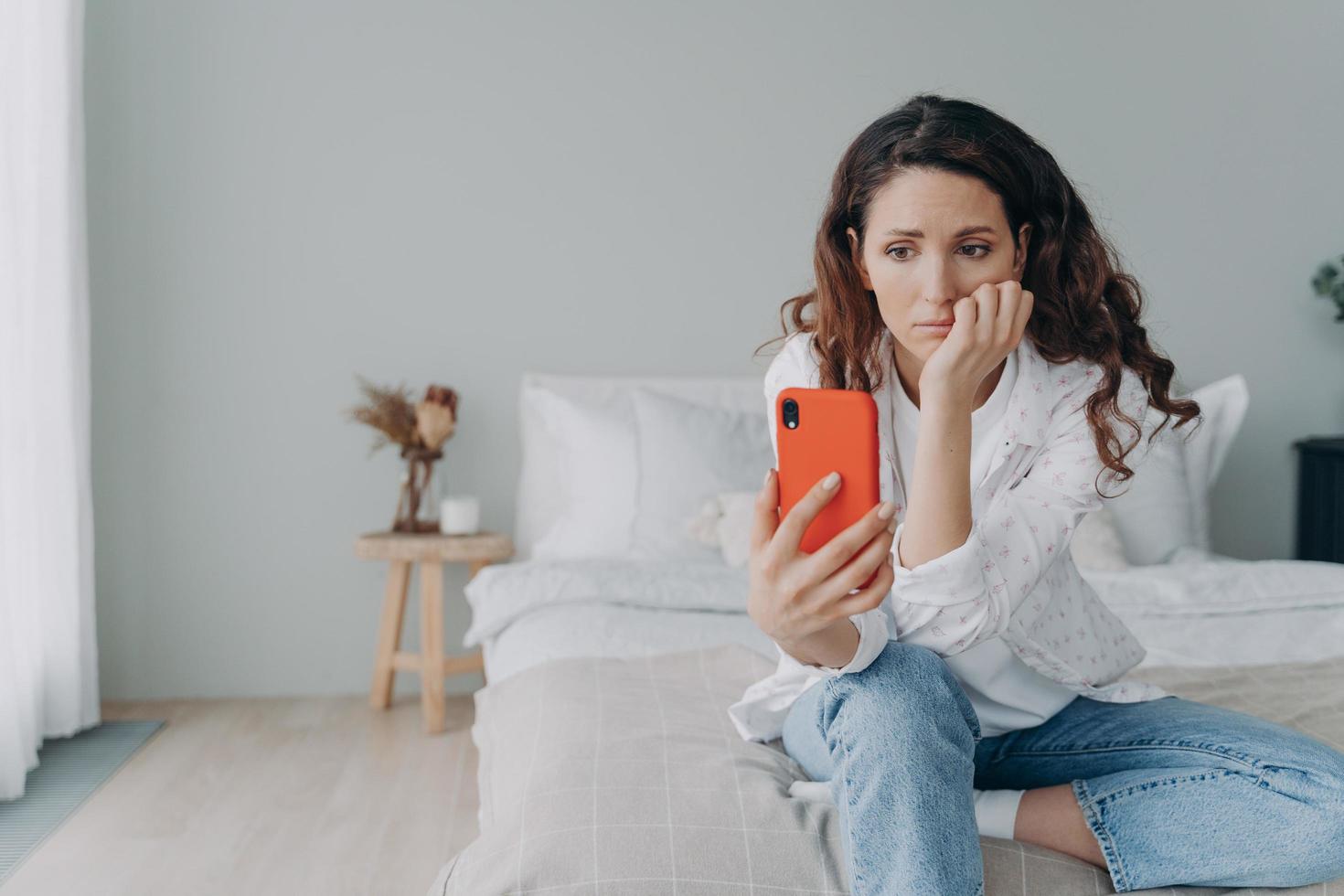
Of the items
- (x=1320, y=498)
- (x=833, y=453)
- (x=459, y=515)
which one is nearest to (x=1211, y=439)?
(x=1320, y=498)

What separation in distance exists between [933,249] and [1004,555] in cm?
34

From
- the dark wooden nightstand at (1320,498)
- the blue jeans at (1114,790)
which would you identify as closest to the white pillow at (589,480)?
the blue jeans at (1114,790)

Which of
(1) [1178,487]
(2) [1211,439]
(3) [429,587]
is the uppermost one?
(2) [1211,439]

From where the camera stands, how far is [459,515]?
2.90 meters

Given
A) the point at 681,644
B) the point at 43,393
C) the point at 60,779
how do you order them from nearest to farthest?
the point at 681,644, the point at 60,779, the point at 43,393

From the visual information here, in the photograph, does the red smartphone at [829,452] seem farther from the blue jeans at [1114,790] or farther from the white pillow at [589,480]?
the white pillow at [589,480]

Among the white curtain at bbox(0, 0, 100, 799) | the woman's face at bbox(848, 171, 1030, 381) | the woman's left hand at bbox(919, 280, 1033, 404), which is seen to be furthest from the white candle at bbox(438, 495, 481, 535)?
the woman's left hand at bbox(919, 280, 1033, 404)

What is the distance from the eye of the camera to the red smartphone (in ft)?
3.33

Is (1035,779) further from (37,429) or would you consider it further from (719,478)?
(37,429)

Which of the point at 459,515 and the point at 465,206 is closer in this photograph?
the point at 459,515

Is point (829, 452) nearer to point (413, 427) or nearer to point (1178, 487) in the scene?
point (413, 427)

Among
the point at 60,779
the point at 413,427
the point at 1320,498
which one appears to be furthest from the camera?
the point at 1320,498

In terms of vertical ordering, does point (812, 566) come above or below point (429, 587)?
above

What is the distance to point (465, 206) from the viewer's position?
10.3ft
